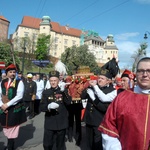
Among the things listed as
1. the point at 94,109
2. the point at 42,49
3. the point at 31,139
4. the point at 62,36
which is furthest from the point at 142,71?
the point at 62,36

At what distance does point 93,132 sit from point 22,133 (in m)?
3.21

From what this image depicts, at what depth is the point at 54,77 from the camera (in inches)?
188

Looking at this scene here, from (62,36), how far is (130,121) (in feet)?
360

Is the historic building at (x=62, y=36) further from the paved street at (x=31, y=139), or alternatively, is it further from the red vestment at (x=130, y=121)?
the red vestment at (x=130, y=121)

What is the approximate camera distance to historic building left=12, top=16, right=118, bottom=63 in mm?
99312

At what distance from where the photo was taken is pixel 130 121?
7.52 feet

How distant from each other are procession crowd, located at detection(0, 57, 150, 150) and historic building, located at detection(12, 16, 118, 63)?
88436mm

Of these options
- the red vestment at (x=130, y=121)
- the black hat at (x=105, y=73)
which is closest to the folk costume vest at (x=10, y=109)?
the black hat at (x=105, y=73)

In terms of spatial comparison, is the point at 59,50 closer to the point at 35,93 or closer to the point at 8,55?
the point at 8,55

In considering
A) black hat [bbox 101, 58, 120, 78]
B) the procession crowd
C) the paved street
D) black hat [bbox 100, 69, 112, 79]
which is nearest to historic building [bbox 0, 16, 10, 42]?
the paved street

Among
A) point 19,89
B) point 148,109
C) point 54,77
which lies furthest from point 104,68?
point 148,109

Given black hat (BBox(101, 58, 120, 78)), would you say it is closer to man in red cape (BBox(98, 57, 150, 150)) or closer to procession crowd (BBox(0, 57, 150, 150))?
procession crowd (BBox(0, 57, 150, 150))

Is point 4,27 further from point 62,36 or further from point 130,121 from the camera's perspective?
point 130,121

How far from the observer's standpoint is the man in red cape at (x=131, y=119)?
2250 millimetres
